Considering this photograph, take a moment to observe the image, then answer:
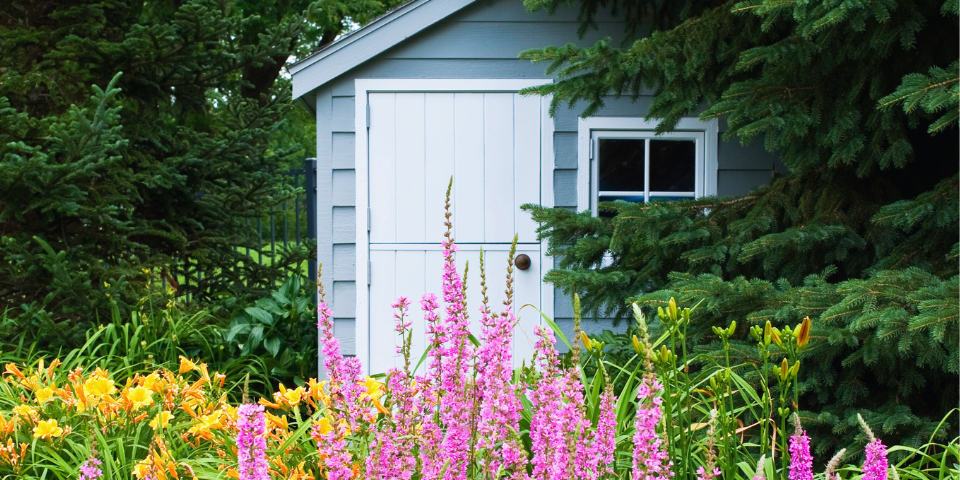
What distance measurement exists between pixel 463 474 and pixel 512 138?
121 inches

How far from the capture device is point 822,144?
9.12 feet

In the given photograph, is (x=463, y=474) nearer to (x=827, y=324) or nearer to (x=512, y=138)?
(x=827, y=324)

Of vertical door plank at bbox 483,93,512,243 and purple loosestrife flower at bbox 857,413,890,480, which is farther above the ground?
vertical door plank at bbox 483,93,512,243

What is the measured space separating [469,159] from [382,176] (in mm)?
528

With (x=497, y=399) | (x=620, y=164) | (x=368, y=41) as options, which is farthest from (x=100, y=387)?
(x=620, y=164)

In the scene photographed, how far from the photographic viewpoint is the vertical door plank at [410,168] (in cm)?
429

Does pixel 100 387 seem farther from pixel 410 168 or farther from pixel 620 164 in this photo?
pixel 620 164

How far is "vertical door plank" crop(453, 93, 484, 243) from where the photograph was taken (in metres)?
4.29

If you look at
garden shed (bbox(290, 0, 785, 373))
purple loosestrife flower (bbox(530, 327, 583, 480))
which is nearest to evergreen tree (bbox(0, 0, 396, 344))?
garden shed (bbox(290, 0, 785, 373))

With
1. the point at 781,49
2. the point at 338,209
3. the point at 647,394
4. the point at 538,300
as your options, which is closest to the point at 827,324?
the point at 781,49

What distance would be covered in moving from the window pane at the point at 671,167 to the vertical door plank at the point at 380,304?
1.63 metres

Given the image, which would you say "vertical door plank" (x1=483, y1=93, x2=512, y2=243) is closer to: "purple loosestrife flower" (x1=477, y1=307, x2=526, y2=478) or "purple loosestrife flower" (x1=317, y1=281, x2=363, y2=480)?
"purple loosestrife flower" (x1=317, y1=281, x2=363, y2=480)

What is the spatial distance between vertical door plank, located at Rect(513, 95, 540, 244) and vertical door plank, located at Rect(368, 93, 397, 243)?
729mm

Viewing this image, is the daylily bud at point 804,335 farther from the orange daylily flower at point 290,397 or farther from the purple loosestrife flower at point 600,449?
the orange daylily flower at point 290,397
